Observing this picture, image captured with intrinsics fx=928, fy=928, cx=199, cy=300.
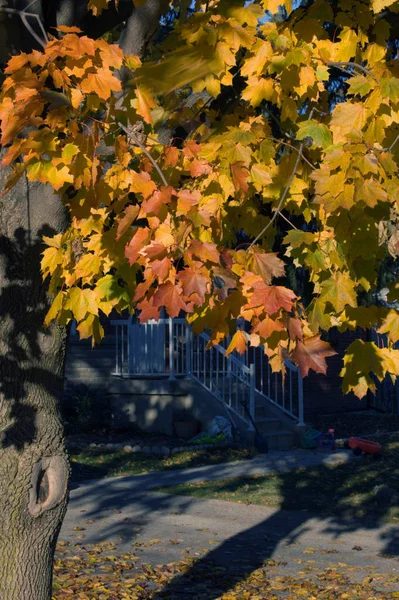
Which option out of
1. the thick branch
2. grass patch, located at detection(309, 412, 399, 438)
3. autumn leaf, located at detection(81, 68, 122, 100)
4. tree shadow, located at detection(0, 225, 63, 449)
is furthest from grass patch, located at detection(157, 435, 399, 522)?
autumn leaf, located at detection(81, 68, 122, 100)

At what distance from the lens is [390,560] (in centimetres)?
767

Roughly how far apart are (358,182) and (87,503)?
6805mm

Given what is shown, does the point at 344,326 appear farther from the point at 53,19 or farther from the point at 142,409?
the point at 142,409

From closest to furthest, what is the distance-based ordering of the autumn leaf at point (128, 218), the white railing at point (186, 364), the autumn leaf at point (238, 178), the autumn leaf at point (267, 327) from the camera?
the autumn leaf at point (267, 327) < the autumn leaf at point (128, 218) < the autumn leaf at point (238, 178) < the white railing at point (186, 364)

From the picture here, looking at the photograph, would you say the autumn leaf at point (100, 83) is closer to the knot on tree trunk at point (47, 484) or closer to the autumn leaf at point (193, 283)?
the autumn leaf at point (193, 283)

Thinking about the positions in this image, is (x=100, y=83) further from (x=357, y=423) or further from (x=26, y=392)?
(x=357, y=423)

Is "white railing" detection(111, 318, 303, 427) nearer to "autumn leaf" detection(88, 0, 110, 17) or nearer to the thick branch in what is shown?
the thick branch

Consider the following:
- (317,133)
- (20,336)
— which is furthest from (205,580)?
(317,133)

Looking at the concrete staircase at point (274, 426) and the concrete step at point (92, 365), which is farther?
the concrete step at point (92, 365)

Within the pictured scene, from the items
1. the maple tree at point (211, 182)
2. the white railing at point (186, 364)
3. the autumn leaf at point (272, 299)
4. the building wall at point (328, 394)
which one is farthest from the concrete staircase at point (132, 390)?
the autumn leaf at point (272, 299)

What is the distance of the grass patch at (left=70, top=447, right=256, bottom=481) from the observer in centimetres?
1202

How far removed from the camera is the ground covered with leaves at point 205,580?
261 inches

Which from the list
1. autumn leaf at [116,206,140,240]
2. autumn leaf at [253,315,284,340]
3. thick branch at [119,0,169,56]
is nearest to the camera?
autumn leaf at [253,315,284,340]

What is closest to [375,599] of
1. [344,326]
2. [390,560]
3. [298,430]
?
[390,560]
